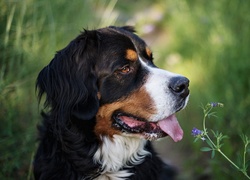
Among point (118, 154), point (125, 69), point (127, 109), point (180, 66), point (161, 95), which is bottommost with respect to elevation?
point (180, 66)

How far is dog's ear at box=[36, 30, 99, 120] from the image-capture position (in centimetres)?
326

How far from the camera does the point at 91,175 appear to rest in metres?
3.37

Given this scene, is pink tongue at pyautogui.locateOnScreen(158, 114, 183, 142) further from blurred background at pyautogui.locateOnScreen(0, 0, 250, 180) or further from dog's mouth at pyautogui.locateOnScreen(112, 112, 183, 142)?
blurred background at pyautogui.locateOnScreen(0, 0, 250, 180)

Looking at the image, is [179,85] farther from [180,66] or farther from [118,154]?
[180,66]

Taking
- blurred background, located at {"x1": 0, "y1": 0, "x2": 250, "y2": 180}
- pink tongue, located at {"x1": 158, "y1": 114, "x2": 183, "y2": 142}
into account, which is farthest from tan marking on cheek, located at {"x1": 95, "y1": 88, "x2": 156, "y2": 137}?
blurred background, located at {"x1": 0, "y1": 0, "x2": 250, "y2": 180}

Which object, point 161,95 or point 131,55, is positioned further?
point 131,55

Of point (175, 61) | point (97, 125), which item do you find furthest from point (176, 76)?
point (175, 61)

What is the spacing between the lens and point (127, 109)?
3227mm

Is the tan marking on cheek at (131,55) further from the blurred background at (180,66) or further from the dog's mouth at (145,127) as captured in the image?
the blurred background at (180,66)

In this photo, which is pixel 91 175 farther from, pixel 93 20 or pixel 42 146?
pixel 93 20

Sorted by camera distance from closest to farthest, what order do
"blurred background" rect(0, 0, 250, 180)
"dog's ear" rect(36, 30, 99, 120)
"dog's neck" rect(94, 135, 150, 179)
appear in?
1. "dog's ear" rect(36, 30, 99, 120)
2. "dog's neck" rect(94, 135, 150, 179)
3. "blurred background" rect(0, 0, 250, 180)

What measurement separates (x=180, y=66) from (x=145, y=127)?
2.99 m

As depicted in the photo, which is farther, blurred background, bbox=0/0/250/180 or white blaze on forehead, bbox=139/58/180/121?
blurred background, bbox=0/0/250/180

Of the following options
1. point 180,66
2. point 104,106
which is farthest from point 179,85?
point 180,66
